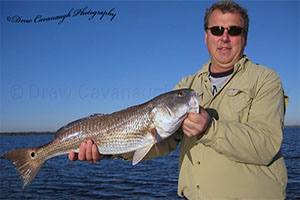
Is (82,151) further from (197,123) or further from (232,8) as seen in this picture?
(232,8)

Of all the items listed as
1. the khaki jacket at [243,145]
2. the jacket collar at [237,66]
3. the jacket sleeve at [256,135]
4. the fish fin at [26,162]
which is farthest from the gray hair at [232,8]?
the fish fin at [26,162]

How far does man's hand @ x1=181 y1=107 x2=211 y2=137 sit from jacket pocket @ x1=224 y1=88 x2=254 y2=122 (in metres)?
0.55

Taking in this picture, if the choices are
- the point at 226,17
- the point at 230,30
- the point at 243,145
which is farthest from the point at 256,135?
the point at 226,17

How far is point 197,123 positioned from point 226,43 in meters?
1.78

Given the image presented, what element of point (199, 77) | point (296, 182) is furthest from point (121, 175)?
point (199, 77)

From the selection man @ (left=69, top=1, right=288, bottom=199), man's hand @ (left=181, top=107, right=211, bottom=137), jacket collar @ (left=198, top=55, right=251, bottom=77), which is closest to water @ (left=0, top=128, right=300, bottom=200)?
jacket collar @ (left=198, top=55, right=251, bottom=77)

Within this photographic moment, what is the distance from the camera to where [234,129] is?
3.32 meters

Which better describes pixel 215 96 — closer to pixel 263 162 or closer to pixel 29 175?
pixel 263 162

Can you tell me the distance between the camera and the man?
3336mm

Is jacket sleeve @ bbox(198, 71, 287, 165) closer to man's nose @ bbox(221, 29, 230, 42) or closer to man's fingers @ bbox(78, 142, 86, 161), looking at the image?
man's nose @ bbox(221, 29, 230, 42)

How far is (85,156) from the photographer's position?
16.2 feet

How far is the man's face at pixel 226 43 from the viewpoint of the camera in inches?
175

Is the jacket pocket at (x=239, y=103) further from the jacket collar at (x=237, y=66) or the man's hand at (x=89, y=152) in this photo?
the man's hand at (x=89, y=152)

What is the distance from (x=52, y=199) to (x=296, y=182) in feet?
47.0
